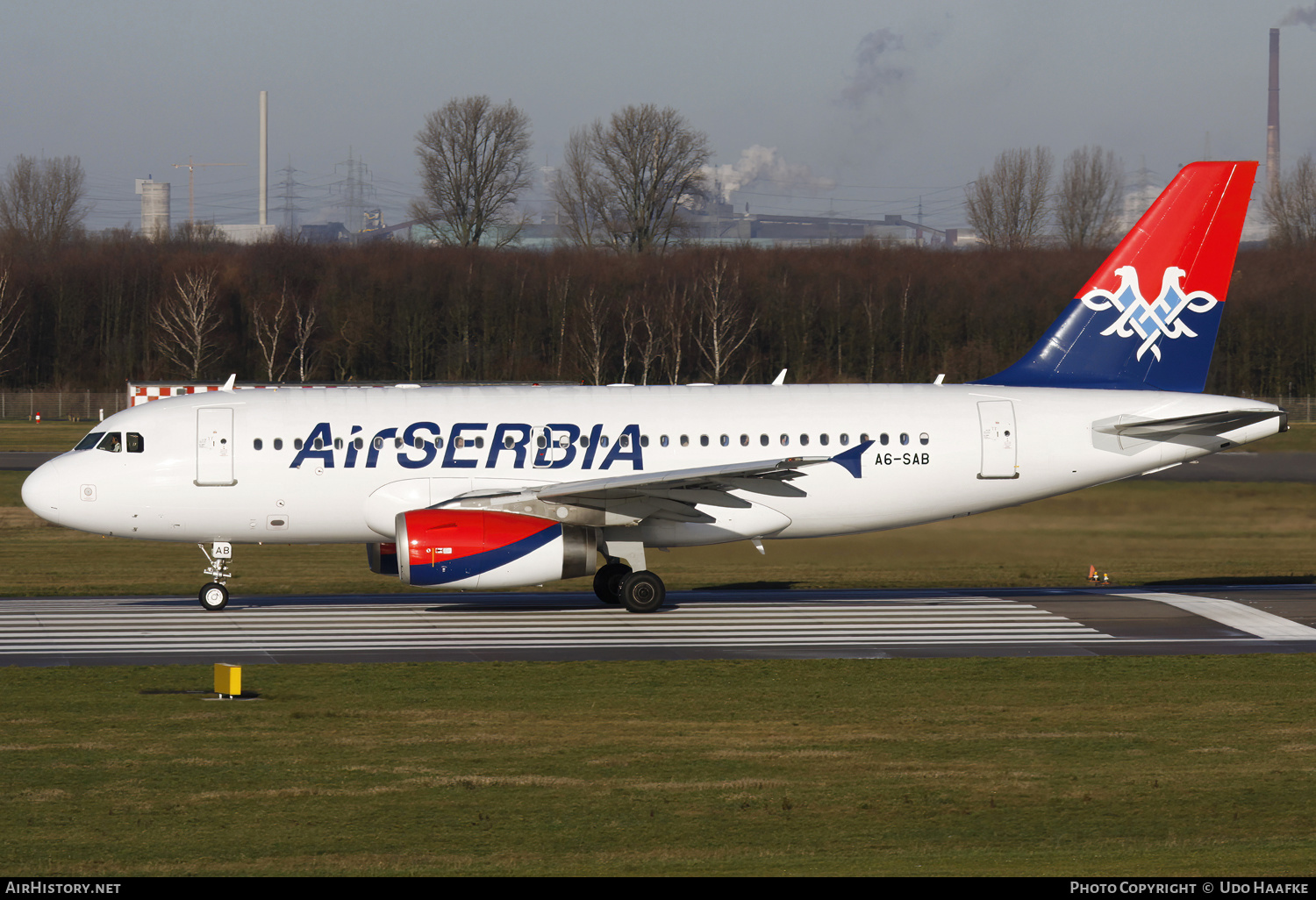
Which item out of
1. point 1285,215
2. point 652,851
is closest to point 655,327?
point 1285,215

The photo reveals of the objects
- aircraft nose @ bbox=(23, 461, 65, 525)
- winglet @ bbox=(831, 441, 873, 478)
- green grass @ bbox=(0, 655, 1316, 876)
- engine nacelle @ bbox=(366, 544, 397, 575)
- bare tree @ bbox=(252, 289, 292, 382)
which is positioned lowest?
green grass @ bbox=(0, 655, 1316, 876)

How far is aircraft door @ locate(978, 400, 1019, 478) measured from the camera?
27.2m

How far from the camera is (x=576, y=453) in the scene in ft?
87.5

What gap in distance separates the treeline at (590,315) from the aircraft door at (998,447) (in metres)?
60.6

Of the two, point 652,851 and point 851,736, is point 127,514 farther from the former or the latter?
point 652,851

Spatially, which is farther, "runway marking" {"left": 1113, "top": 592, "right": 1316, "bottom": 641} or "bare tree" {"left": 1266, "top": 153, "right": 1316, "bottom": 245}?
"bare tree" {"left": 1266, "top": 153, "right": 1316, "bottom": 245}

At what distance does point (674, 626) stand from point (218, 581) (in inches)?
353

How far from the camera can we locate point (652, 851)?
11523mm

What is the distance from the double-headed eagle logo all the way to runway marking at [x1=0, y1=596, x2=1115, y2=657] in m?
6.03

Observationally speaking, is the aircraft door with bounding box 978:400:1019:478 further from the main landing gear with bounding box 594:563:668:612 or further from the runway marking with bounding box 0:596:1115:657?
the main landing gear with bounding box 594:563:668:612

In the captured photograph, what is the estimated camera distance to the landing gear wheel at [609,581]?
27.8 meters

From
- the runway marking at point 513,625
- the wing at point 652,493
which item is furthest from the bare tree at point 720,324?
the wing at point 652,493

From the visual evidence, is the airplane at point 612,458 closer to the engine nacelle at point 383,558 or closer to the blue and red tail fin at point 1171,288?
the engine nacelle at point 383,558

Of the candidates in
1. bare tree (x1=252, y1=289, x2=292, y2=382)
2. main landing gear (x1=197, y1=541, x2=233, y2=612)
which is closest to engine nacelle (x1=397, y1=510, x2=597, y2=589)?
main landing gear (x1=197, y1=541, x2=233, y2=612)
